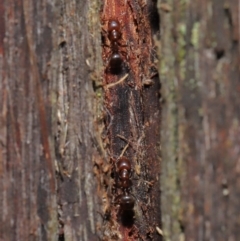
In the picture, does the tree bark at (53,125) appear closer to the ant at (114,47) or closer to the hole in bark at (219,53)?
the ant at (114,47)

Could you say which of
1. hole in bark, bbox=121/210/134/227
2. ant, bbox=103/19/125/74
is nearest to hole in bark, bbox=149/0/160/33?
ant, bbox=103/19/125/74

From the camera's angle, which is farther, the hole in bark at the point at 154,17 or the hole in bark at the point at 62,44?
the hole in bark at the point at 154,17

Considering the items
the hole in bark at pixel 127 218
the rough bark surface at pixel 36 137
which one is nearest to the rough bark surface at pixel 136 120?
the hole in bark at pixel 127 218

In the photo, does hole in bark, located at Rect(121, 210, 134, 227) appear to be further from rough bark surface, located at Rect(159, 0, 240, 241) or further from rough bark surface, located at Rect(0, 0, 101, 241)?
rough bark surface, located at Rect(159, 0, 240, 241)

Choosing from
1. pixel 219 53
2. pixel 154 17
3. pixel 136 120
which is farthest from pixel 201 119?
pixel 154 17

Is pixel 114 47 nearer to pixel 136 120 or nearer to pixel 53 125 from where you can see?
pixel 136 120

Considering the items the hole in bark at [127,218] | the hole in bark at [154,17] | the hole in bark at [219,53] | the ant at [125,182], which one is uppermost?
the hole in bark at [154,17]

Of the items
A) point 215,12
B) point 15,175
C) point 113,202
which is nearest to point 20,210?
point 15,175
